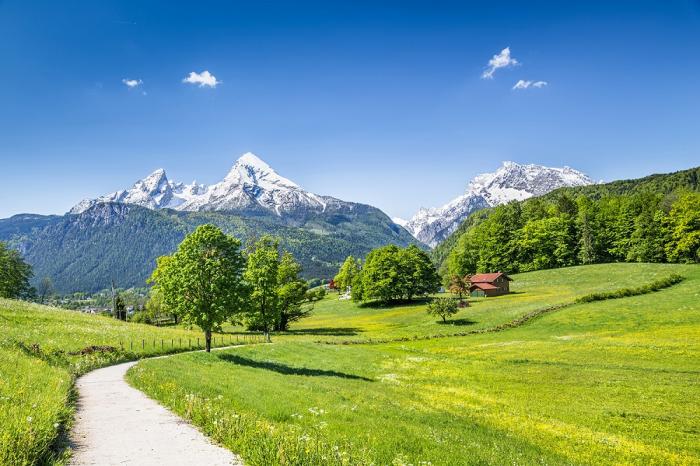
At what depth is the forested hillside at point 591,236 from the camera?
366 ft

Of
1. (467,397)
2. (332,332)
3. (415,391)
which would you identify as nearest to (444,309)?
(332,332)

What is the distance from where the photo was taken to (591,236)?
132000 mm

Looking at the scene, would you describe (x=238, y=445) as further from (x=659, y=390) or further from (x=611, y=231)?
(x=611, y=231)

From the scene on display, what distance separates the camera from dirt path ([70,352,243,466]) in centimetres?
1190

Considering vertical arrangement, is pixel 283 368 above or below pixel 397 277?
below

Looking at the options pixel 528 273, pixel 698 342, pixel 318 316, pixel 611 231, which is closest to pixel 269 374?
pixel 698 342

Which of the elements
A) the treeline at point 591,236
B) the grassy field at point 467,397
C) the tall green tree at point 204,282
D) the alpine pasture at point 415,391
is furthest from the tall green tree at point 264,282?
the treeline at point 591,236

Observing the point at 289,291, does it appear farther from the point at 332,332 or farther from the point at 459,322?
the point at 459,322

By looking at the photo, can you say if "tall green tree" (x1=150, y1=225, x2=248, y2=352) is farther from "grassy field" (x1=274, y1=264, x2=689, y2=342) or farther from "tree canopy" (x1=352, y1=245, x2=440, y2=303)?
"tree canopy" (x1=352, y1=245, x2=440, y2=303)

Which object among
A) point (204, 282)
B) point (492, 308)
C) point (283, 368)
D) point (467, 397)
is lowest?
point (492, 308)

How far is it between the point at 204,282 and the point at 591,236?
129 meters

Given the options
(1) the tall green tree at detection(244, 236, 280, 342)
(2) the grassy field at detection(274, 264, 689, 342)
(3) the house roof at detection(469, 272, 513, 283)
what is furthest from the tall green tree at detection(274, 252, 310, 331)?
(3) the house roof at detection(469, 272, 513, 283)

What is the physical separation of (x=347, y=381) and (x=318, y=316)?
313 ft

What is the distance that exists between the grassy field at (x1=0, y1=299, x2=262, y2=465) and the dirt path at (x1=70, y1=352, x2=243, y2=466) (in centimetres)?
77
